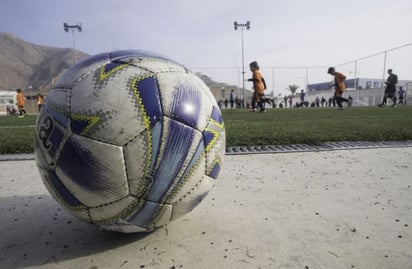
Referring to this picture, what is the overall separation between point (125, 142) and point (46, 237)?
3.58 ft

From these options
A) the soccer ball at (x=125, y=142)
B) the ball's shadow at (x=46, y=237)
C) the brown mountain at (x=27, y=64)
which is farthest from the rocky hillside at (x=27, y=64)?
the soccer ball at (x=125, y=142)

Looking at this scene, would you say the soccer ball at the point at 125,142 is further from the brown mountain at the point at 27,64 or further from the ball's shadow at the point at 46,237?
the brown mountain at the point at 27,64

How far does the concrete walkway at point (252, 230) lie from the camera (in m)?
1.70

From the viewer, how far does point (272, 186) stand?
2.96m

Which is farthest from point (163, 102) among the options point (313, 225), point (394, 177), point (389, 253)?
point (394, 177)

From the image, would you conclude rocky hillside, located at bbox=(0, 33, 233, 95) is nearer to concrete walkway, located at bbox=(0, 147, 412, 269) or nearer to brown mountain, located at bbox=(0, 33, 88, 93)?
brown mountain, located at bbox=(0, 33, 88, 93)

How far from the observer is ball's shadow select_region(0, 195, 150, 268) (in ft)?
5.88

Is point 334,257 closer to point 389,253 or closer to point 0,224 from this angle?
Answer: point 389,253

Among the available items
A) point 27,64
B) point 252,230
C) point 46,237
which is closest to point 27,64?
point 27,64

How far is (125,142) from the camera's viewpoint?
1.61m

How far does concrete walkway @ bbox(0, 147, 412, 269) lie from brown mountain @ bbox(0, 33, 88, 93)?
147 meters

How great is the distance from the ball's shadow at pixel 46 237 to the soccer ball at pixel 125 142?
238 mm

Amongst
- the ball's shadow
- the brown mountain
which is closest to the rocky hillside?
the brown mountain

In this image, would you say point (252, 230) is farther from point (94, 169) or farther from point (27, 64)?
point (27, 64)
